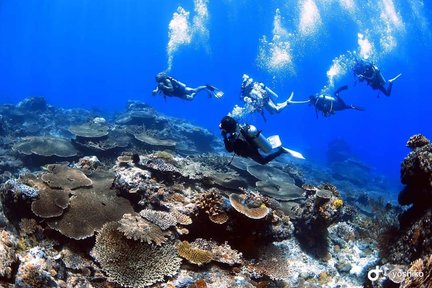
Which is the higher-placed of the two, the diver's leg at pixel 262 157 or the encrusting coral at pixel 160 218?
the diver's leg at pixel 262 157

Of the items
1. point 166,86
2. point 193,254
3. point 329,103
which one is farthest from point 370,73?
point 193,254

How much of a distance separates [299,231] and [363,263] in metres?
1.58

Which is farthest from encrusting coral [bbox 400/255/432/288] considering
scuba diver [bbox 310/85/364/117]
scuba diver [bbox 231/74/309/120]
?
scuba diver [bbox 231/74/309/120]

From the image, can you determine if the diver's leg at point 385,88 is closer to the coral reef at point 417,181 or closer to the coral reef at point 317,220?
the coral reef at point 417,181

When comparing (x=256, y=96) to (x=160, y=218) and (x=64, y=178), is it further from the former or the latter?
(x=160, y=218)

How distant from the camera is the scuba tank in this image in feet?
24.1

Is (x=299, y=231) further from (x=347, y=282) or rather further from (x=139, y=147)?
(x=139, y=147)

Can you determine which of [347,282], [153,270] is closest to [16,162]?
[153,270]

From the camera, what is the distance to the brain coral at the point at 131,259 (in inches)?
192

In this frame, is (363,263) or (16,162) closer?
(363,263)

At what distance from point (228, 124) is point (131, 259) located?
3378mm

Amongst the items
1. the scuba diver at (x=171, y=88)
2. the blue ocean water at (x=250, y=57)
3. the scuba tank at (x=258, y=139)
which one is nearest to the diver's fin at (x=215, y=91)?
the scuba diver at (x=171, y=88)

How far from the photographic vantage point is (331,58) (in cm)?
11225

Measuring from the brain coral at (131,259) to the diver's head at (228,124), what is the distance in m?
2.79
